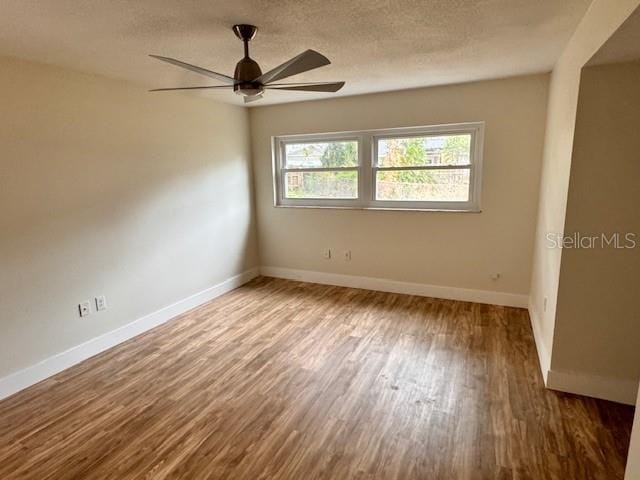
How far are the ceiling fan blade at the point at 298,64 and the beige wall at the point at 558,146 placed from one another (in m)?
1.22

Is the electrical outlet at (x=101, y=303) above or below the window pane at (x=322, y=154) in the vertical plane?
below

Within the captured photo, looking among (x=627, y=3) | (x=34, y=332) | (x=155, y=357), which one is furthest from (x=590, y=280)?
(x=34, y=332)

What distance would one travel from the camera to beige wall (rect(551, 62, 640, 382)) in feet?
6.44

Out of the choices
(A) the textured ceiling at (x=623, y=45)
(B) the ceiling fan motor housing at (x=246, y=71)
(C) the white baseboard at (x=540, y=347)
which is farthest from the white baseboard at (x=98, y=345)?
(A) the textured ceiling at (x=623, y=45)

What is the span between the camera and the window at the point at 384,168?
382cm

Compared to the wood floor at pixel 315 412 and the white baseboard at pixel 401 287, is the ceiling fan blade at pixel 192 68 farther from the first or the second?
the white baseboard at pixel 401 287

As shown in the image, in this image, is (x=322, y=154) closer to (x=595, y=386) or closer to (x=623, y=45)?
(x=623, y=45)

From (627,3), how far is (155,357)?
3.50 meters

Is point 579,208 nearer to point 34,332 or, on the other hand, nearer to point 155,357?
point 155,357

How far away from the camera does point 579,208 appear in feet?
6.95

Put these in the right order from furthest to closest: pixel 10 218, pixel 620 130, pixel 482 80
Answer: pixel 482 80 < pixel 10 218 < pixel 620 130

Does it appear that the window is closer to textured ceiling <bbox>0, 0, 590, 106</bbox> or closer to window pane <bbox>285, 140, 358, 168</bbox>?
window pane <bbox>285, 140, 358, 168</bbox>

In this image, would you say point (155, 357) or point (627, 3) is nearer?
point (627, 3)

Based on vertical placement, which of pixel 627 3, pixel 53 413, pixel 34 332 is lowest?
pixel 53 413
